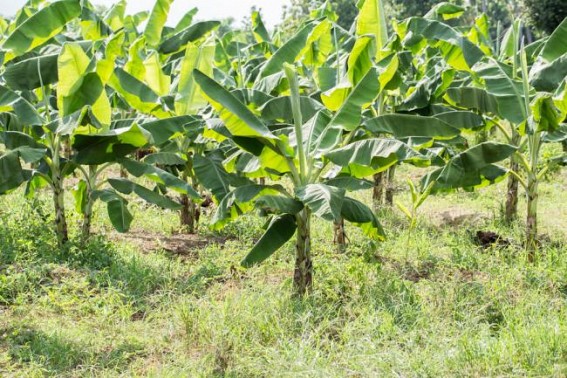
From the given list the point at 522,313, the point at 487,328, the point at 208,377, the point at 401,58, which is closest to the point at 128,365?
the point at 208,377

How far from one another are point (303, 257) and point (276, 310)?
0.61m

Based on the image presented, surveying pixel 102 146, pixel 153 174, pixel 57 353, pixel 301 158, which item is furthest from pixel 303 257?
pixel 102 146

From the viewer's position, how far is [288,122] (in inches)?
266

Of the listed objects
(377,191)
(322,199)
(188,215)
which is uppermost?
(322,199)

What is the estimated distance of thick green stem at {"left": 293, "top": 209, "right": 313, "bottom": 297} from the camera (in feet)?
18.2

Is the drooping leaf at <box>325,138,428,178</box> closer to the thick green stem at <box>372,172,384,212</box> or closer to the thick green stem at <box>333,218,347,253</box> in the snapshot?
the thick green stem at <box>333,218,347,253</box>

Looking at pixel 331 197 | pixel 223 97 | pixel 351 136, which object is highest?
pixel 223 97

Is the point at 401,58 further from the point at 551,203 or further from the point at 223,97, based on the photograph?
the point at 551,203

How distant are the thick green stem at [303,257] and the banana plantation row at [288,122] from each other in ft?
0.04

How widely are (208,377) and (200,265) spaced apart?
99.8 inches

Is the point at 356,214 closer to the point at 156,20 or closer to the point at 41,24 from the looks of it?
the point at 41,24

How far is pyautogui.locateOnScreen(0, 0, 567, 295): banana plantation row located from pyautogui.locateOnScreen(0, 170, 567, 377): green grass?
1.51 ft

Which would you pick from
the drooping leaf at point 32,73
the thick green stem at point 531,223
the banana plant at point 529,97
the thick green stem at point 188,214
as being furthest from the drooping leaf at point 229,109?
the thick green stem at point 188,214

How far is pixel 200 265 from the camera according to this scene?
22.3 ft
